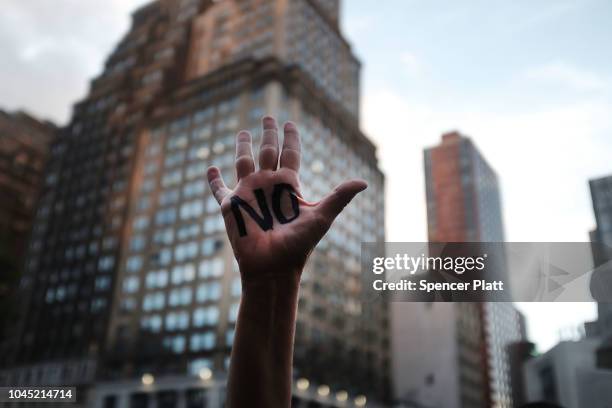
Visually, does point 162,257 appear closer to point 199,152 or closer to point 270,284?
point 199,152

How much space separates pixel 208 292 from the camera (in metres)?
53.7

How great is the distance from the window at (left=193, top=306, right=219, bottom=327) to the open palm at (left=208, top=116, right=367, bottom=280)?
49753 millimetres

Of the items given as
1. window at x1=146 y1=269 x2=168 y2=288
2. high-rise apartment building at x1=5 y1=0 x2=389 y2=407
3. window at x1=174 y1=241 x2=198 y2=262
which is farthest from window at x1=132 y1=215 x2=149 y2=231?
window at x1=174 y1=241 x2=198 y2=262

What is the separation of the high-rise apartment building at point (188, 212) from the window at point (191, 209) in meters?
0.21

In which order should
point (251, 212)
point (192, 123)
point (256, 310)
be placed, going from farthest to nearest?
point (192, 123) → point (251, 212) → point (256, 310)

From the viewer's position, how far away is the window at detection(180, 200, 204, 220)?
58.5 m

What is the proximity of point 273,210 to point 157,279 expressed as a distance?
57035mm

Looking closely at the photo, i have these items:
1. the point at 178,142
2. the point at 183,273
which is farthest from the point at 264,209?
the point at 178,142

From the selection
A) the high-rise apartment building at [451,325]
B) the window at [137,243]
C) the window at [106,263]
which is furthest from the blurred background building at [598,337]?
the high-rise apartment building at [451,325]

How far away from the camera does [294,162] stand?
3865 millimetres

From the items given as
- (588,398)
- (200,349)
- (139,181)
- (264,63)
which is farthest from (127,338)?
(588,398)

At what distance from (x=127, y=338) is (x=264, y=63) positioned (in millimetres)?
31771

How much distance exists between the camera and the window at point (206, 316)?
171ft

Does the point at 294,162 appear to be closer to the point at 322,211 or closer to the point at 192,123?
the point at 322,211
